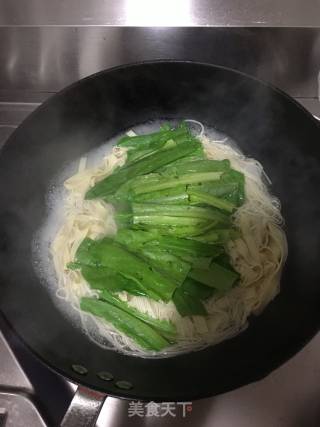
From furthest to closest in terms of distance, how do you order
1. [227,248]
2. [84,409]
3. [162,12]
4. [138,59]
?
[138,59] → [162,12] → [227,248] → [84,409]

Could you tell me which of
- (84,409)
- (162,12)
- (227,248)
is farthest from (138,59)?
(84,409)

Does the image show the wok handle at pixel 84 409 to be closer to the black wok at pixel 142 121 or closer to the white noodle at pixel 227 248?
the black wok at pixel 142 121

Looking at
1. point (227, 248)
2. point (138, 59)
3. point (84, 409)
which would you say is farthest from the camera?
point (138, 59)

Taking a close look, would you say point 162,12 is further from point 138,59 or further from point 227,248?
point 227,248

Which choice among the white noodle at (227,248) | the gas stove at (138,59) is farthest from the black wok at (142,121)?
the gas stove at (138,59)

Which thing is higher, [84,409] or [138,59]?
[138,59]

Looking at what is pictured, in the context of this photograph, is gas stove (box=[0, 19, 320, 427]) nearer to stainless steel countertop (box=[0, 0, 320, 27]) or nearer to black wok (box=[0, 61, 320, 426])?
stainless steel countertop (box=[0, 0, 320, 27])
